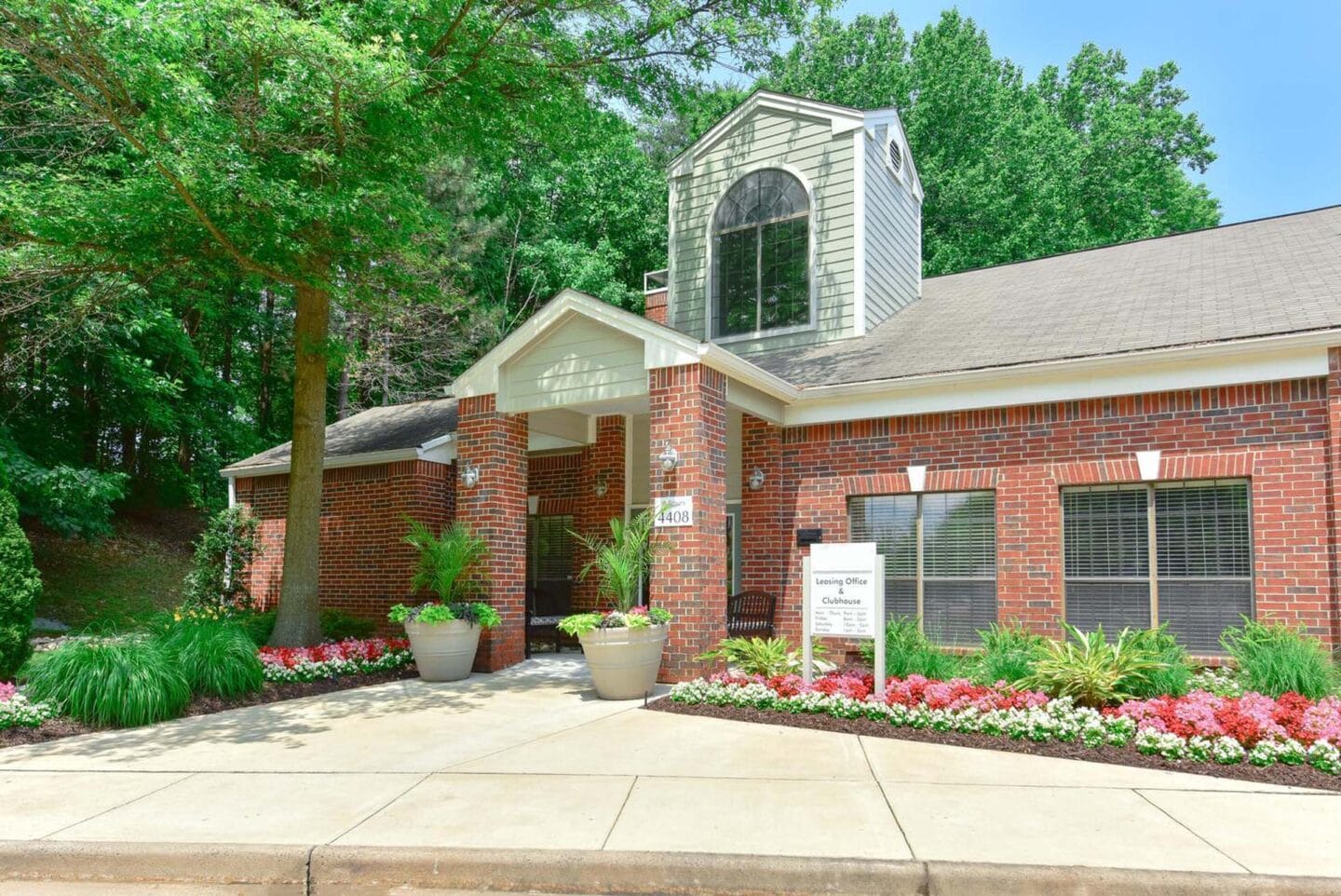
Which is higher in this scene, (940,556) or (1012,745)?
(940,556)

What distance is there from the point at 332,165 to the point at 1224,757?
9986mm

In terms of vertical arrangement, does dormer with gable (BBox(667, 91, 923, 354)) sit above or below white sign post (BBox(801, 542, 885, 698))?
above

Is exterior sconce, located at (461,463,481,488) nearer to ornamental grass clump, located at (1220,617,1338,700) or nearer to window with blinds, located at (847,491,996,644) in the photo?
window with blinds, located at (847,491,996,644)

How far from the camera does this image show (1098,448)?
9.17 m

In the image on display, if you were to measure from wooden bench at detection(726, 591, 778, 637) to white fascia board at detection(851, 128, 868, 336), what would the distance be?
14.7ft

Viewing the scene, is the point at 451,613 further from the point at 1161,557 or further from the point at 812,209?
the point at 812,209

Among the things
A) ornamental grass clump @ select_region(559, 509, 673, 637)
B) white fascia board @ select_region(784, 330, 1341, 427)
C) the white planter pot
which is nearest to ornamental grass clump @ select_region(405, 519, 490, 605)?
the white planter pot

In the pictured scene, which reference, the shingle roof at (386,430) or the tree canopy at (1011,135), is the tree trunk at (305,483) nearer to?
the shingle roof at (386,430)

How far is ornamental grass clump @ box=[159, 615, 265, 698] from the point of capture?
872cm

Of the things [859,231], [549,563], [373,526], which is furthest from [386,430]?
[859,231]

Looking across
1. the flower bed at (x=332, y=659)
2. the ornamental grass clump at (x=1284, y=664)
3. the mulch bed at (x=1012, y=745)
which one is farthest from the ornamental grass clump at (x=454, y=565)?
the ornamental grass clump at (x=1284, y=664)

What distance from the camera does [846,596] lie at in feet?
26.2

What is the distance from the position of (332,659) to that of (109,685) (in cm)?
277

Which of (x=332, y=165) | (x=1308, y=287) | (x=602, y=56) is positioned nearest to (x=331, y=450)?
(x=332, y=165)
